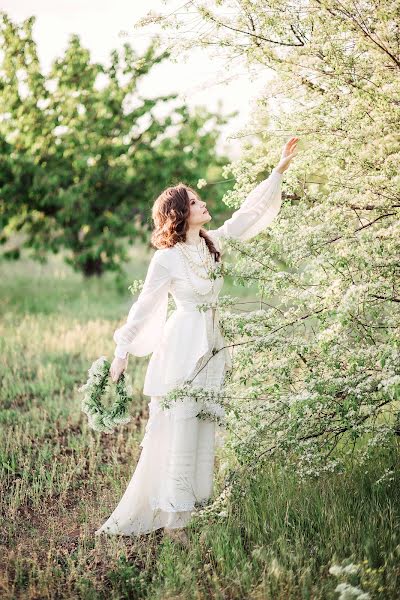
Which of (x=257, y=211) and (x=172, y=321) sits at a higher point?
(x=257, y=211)

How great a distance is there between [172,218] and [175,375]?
3.34 ft

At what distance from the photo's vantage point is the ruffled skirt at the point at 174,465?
4.59 metres

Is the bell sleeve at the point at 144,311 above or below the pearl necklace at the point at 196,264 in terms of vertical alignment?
below

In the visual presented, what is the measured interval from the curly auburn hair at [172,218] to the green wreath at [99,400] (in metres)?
0.90

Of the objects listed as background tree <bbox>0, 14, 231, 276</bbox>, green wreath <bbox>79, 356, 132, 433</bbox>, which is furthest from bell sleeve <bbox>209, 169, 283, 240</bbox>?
background tree <bbox>0, 14, 231, 276</bbox>

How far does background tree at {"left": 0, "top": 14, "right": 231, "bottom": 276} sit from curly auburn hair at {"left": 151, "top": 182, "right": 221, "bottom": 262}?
9.02 m

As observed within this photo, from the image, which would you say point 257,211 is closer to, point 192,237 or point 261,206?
point 261,206

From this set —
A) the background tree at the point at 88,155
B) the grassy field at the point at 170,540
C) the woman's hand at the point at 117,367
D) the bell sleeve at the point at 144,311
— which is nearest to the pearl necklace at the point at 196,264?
the bell sleeve at the point at 144,311

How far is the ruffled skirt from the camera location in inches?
181

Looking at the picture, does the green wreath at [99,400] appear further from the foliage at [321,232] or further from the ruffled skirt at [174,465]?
the foliage at [321,232]

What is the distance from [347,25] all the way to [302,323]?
1.78 meters

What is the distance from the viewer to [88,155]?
45.6ft

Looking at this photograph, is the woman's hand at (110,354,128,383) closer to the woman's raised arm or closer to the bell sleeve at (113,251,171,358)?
the bell sleeve at (113,251,171,358)

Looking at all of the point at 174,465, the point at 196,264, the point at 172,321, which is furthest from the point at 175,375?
the point at 196,264
